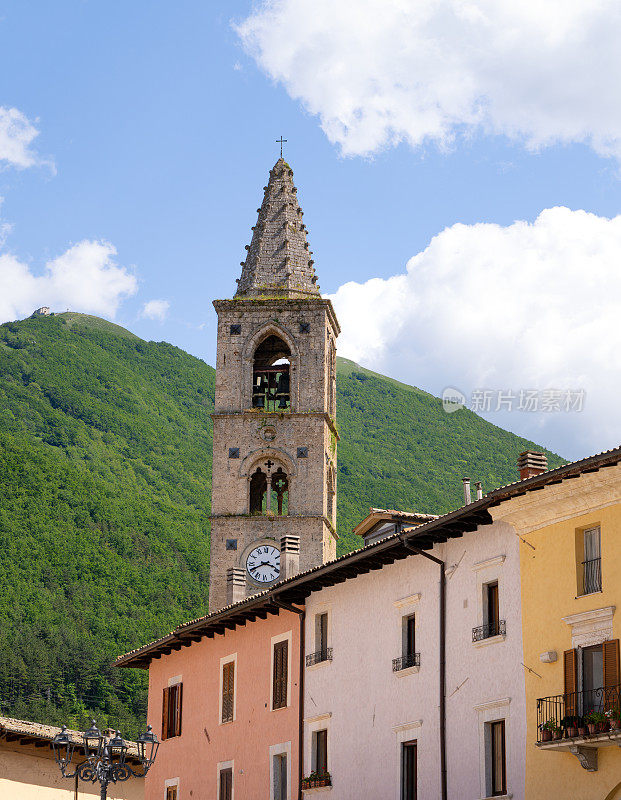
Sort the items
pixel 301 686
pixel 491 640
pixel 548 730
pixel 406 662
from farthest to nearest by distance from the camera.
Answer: pixel 301 686, pixel 406 662, pixel 491 640, pixel 548 730

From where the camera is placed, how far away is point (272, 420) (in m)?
53.3

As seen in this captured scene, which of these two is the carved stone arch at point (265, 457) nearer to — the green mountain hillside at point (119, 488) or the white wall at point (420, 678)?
the white wall at point (420, 678)

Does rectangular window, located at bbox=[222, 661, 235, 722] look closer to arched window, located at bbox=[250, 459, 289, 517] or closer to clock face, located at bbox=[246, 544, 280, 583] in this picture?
clock face, located at bbox=[246, 544, 280, 583]

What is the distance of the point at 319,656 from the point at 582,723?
9.98 m

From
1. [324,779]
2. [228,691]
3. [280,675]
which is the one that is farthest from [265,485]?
[324,779]

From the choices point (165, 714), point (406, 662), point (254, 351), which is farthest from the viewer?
point (254, 351)

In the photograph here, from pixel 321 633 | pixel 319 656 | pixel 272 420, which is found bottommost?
pixel 319 656

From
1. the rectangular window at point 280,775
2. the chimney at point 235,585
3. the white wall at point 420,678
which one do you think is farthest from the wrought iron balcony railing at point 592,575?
the chimney at point 235,585

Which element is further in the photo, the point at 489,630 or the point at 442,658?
the point at 442,658

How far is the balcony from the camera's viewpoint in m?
22.9

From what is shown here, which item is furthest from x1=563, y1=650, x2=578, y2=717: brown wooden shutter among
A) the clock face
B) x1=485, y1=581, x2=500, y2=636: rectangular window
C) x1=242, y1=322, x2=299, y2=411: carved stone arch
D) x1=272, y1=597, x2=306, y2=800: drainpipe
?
x1=242, y1=322, x2=299, y2=411: carved stone arch

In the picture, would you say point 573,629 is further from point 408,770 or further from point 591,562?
point 408,770

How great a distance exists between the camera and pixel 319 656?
107 feet

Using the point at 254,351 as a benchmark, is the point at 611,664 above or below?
below
